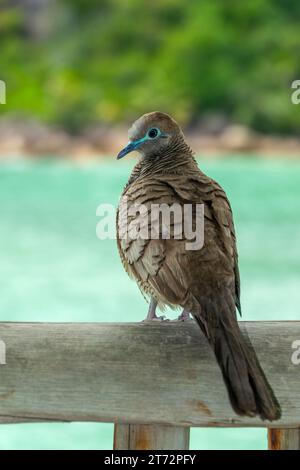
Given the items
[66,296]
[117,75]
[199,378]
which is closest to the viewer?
[199,378]

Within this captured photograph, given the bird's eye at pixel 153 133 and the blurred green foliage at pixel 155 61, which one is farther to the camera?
the blurred green foliage at pixel 155 61

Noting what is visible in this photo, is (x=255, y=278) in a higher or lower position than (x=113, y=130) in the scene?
lower

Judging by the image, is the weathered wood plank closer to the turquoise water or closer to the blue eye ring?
the blue eye ring

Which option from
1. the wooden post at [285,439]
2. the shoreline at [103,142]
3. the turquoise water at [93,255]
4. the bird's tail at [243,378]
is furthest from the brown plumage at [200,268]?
the shoreline at [103,142]

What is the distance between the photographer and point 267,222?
11.3 meters

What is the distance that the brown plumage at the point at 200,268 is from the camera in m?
1.12

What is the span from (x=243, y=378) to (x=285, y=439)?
0.48 feet

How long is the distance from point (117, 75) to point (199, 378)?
66.7 feet

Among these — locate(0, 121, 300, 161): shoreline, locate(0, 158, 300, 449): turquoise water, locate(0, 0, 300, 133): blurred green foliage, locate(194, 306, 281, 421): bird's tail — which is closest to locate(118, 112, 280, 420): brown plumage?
locate(194, 306, 281, 421): bird's tail

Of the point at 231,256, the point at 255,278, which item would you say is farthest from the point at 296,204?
the point at 231,256

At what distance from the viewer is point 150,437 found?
1.18 m

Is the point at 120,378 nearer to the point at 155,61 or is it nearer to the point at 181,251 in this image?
the point at 181,251

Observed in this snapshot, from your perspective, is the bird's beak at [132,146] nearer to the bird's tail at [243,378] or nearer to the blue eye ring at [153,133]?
the blue eye ring at [153,133]

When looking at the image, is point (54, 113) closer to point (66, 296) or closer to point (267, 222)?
point (267, 222)
